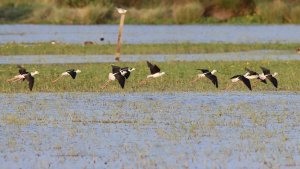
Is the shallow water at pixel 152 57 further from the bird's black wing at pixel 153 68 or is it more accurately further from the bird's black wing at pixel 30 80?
the bird's black wing at pixel 30 80

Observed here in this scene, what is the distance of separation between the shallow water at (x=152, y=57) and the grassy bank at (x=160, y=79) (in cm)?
210

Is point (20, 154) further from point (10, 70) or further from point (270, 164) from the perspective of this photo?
point (10, 70)

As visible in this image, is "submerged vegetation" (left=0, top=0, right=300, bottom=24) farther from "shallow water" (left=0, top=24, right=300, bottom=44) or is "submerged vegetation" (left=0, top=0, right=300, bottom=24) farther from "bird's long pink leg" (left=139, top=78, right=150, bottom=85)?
"bird's long pink leg" (left=139, top=78, right=150, bottom=85)

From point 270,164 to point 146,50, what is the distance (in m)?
22.5

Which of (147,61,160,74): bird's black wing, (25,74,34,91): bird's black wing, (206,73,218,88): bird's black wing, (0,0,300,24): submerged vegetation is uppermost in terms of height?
(0,0,300,24): submerged vegetation

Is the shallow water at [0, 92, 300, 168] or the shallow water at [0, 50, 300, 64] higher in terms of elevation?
the shallow water at [0, 50, 300, 64]

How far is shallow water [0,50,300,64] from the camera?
31.5m

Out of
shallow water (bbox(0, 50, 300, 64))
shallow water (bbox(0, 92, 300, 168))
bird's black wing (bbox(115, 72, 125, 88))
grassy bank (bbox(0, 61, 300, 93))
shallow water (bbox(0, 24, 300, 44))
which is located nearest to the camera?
shallow water (bbox(0, 92, 300, 168))

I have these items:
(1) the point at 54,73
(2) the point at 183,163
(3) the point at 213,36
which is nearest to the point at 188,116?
(2) the point at 183,163

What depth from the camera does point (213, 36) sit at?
45594 millimetres

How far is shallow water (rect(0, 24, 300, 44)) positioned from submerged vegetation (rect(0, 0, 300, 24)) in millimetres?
1834

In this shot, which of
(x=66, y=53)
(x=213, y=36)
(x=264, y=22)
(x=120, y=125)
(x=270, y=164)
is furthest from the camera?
(x=264, y=22)

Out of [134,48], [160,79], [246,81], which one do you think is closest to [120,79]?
[246,81]

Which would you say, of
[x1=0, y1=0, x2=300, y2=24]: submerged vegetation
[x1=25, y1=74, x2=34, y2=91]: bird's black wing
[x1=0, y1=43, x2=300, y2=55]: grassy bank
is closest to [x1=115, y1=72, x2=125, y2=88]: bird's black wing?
[x1=25, y1=74, x2=34, y2=91]: bird's black wing
